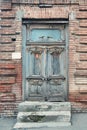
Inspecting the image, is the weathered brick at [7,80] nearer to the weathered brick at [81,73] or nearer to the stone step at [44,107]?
the stone step at [44,107]

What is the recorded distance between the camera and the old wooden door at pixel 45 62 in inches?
365

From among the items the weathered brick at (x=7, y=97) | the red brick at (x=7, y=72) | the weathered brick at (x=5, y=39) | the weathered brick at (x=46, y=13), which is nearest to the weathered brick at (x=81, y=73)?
the weathered brick at (x=46, y=13)

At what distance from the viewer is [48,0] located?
912cm

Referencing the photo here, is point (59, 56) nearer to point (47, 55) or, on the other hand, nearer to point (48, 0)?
point (47, 55)

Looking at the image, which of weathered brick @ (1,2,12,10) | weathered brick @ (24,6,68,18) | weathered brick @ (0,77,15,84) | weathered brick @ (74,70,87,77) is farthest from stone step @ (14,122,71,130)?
weathered brick @ (1,2,12,10)

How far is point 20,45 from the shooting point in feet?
29.8

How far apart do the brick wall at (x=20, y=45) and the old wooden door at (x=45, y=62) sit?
12.5 inches

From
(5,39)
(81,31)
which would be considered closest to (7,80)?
(5,39)

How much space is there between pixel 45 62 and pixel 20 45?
0.91 m

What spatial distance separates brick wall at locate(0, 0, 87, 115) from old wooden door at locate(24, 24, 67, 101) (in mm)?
318

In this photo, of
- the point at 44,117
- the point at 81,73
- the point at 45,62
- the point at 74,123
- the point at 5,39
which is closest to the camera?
the point at 74,123

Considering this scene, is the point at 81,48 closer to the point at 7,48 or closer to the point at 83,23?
the point at 83,23

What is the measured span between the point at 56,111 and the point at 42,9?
2.97m

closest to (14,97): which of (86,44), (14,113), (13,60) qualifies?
(14,113)
